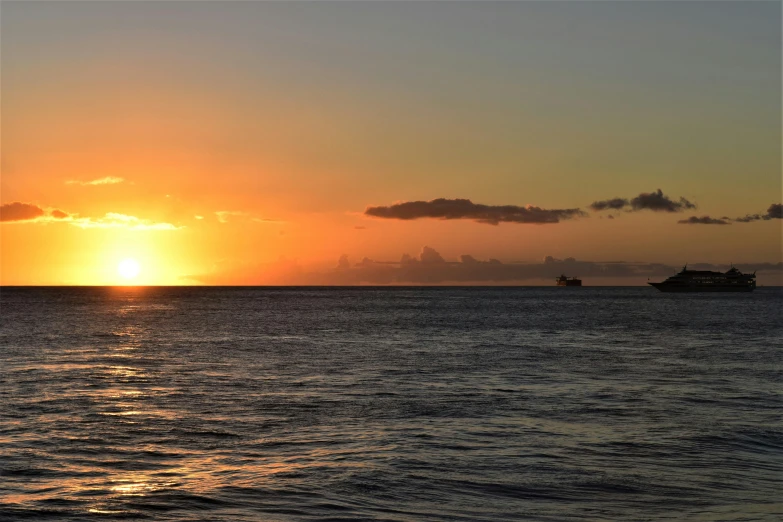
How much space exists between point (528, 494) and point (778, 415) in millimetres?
18600

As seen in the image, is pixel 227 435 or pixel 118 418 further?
pixel 118 418

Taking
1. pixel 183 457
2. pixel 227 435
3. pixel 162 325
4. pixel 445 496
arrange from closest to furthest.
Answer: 1. pixel 445 496
2. pixel 183 457
3. pixel 227 435
4. pixel 162 325

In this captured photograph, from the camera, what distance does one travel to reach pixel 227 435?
31297mm

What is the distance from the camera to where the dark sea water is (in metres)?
22.2

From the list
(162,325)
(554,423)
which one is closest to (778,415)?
(554,423)

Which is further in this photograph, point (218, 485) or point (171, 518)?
point (218, 485)

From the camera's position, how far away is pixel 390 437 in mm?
31016

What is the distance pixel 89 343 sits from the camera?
3189 inches

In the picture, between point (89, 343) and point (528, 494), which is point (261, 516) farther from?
point (89, 343)

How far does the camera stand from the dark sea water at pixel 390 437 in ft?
73.0

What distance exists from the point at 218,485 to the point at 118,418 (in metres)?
12.9

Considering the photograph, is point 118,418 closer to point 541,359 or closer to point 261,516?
point 261,516

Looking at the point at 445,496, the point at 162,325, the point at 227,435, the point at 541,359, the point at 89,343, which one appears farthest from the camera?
the point at 162,325

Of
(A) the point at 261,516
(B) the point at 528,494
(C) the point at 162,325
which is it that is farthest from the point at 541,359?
(C) the point at 162,325
